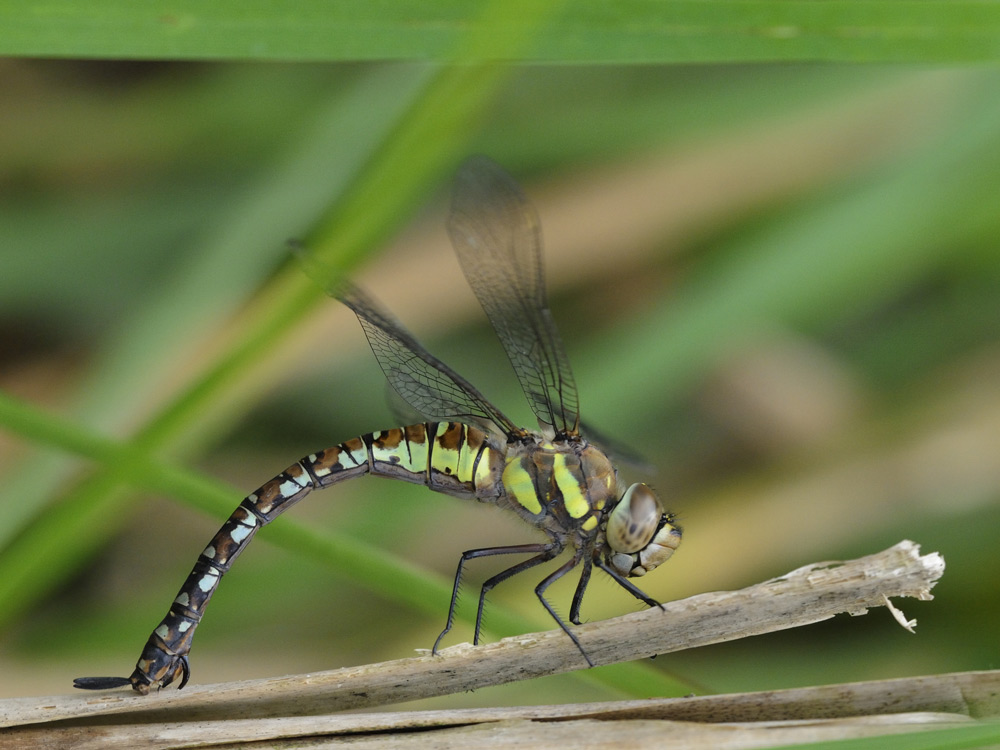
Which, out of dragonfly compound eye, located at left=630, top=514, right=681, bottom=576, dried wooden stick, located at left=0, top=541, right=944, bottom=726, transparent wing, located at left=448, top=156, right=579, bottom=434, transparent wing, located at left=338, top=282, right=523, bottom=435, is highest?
transparent wing, located at left=448, top=156, right=579, bottom=434

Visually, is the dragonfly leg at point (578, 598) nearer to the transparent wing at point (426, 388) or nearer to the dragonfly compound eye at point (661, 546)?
the dragonfly compound eye at point (661, 546)

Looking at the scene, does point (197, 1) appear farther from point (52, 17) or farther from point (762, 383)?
point (762, 383)

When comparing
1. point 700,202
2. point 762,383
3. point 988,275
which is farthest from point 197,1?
point 988,275

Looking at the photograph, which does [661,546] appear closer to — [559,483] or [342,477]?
[559,483]

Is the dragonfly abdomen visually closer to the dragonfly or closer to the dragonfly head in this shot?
the dragonfly

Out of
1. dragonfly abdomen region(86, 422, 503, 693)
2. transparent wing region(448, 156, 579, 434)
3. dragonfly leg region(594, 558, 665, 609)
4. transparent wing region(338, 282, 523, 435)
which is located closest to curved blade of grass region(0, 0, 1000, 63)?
transparent wing region(448, 156, 579, 434)

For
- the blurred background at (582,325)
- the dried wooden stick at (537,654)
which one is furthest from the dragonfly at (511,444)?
the dried wooden stick at (537,654)
